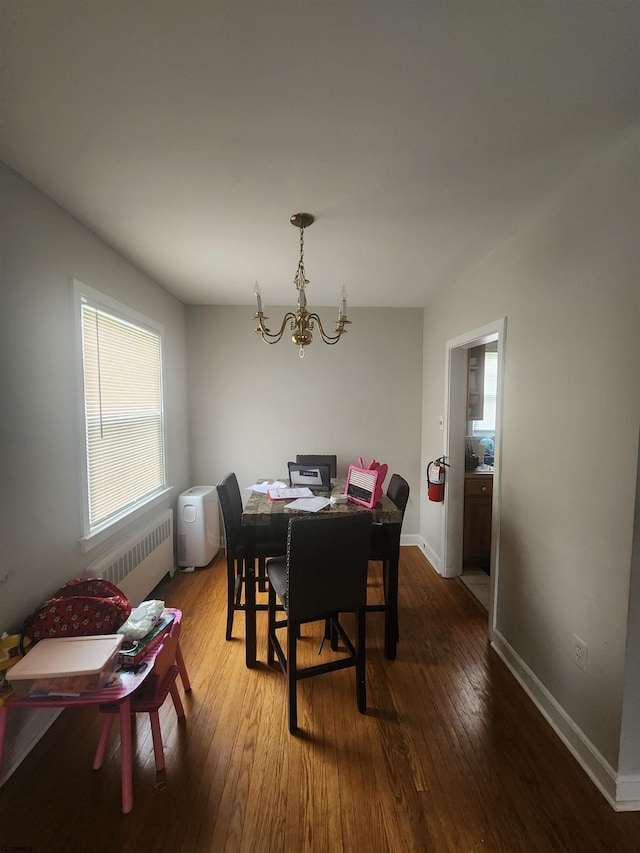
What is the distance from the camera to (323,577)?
1.60 meters

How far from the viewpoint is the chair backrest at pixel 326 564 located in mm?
1522

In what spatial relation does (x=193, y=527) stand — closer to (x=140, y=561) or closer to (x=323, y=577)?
(x=140, y=561)

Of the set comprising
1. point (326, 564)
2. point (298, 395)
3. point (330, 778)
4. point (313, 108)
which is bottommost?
point (330, 778)

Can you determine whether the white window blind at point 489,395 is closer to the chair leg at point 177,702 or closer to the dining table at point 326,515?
the dining table at point 326,515

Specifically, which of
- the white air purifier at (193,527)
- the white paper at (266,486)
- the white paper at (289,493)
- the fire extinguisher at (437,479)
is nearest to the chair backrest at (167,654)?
the white paper at (289,493)

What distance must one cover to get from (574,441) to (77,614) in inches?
89.9

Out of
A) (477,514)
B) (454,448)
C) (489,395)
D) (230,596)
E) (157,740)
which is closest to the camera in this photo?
(157,740)

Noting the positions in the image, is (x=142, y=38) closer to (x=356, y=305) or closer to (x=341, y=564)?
(x=341, y=564)

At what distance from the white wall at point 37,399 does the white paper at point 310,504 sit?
1145mm

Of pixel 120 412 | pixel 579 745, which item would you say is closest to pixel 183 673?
pixel 120 412

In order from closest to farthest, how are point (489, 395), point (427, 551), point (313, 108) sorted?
point (313, 108)
point (427, 551)
point (489, 395)

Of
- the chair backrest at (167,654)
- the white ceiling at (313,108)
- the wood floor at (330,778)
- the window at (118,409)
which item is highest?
the white ceiling at (313,108)

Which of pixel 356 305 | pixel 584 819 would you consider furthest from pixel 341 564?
pixel 356 305

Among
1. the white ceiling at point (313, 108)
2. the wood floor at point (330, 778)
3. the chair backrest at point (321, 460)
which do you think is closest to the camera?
the white ceiling at point (313, 108)
